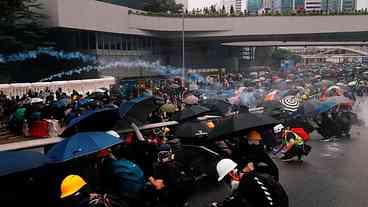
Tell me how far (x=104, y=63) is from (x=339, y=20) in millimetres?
22768

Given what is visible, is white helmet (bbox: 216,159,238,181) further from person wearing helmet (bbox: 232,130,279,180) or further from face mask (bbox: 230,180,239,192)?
person wearing helmet (bbox: 232,130,279,180)

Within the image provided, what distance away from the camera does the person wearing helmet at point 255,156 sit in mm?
5363

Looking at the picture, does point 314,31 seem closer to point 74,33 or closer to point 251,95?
point 74,33

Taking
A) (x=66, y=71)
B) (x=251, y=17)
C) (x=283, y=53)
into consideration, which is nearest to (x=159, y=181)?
(x=66, y=71)

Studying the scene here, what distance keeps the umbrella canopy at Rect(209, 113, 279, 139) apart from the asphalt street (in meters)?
1.10

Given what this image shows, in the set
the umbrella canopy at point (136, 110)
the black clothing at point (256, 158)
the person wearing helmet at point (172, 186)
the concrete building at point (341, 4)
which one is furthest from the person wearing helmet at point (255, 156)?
the concrete building at point (341, 4)

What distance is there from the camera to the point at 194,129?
861cm

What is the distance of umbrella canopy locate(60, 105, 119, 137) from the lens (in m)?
7.74

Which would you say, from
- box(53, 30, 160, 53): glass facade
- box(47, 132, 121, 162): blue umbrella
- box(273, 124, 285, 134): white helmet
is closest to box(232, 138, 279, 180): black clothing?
box(47, 132, 121, 162): blue umbrella

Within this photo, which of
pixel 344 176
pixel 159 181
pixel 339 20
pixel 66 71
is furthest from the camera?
pixel 339 20

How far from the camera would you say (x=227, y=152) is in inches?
275

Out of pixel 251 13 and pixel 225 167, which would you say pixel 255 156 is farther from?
pixel 251 13

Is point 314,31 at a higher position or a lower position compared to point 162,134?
higher

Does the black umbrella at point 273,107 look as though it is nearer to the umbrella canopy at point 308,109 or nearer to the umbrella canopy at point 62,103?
→ the umbrella canopy at point 308,109
